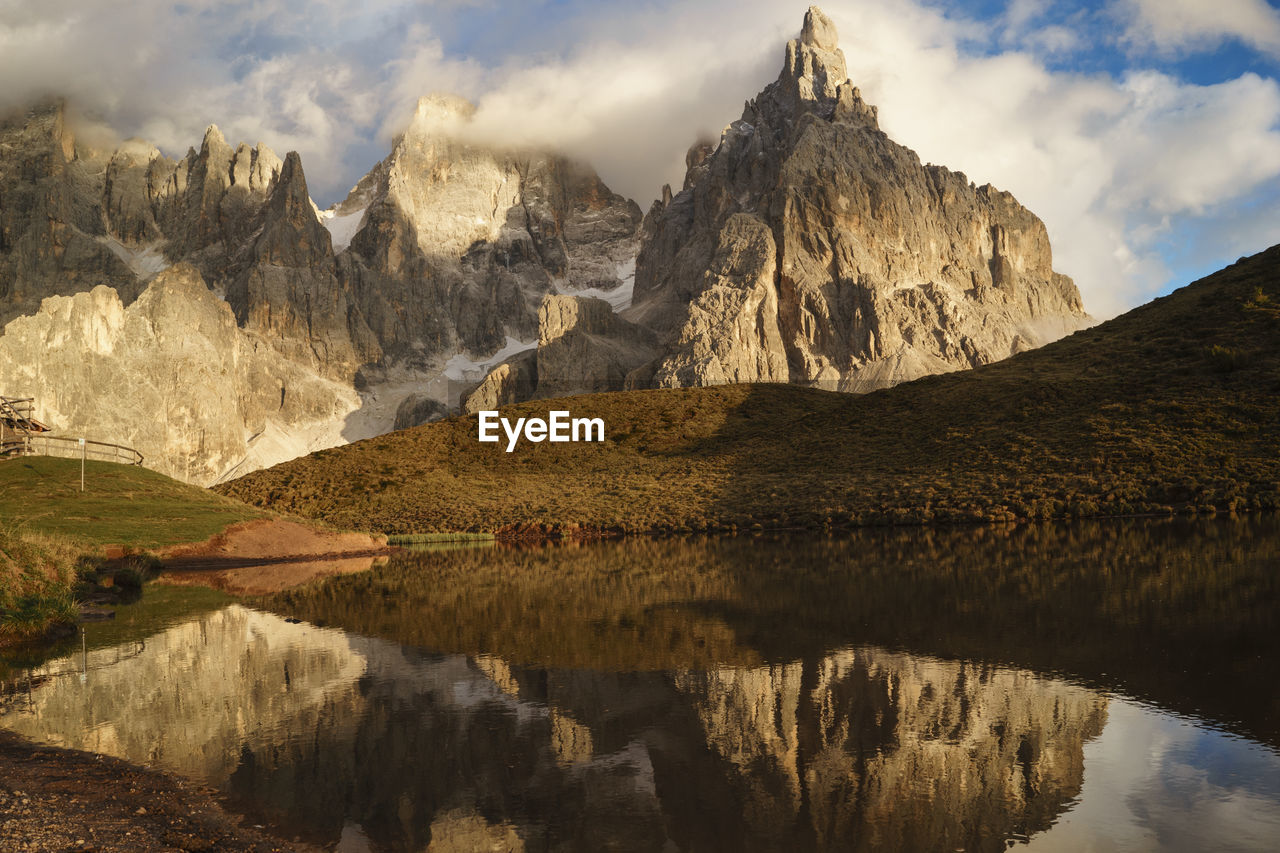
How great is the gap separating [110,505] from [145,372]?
15683 cm

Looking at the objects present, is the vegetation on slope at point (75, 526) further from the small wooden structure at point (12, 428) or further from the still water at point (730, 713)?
the small wooden structure at point (12, 428)

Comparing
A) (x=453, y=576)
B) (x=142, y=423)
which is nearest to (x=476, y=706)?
(x=453, y=576)

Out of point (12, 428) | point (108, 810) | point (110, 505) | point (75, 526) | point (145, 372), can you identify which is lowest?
point (108, 810)

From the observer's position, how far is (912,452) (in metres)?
59.7

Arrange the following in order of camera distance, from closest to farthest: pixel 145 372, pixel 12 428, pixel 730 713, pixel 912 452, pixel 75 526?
pixel 730 713 → pixel 75 526 → pixel 12 428 → pixel 912 452 → pixel 145 372

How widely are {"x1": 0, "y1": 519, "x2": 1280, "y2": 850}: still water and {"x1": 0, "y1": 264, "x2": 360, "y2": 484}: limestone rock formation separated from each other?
531 feet

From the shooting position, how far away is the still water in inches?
336

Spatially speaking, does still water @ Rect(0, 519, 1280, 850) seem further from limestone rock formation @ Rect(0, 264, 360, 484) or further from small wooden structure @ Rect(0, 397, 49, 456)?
limestone rock formation @ Rect(0, 264, 360, 484)

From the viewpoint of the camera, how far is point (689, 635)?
17.8 m

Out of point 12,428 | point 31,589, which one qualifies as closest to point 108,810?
point 31,589

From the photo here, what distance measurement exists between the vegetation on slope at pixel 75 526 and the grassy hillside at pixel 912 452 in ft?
51.1

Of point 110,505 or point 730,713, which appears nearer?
point 730,713

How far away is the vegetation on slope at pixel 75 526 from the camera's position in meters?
20.2

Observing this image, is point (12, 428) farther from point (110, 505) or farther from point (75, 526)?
point (75, 526)
